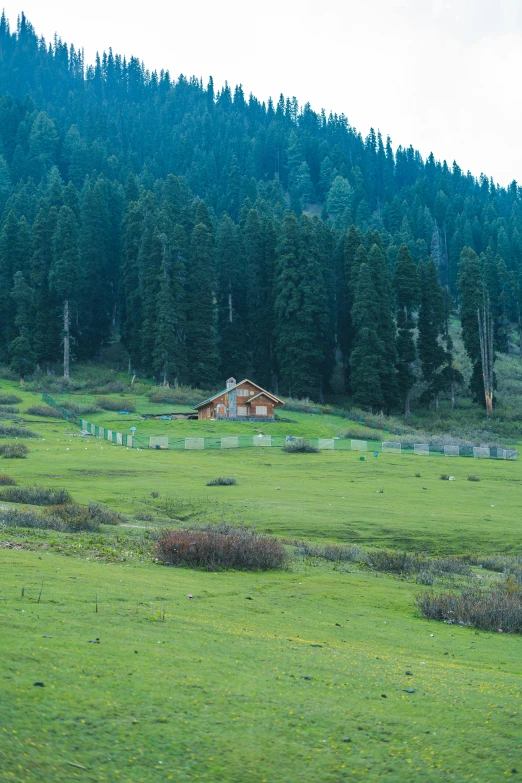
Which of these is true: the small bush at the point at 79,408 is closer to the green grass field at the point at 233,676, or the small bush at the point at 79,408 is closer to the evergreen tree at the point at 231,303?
the evergreen tree at the point at 231,303

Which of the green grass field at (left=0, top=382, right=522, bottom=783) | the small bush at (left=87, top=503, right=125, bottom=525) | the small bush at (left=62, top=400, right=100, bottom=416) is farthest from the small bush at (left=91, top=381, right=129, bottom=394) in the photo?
the green grass field at (left=0, top=382, right=522, bottom=783)

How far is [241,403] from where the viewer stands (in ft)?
249

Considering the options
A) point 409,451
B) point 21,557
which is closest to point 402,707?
point 21,557

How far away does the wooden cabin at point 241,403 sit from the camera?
248 feet

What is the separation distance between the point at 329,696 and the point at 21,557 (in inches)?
390

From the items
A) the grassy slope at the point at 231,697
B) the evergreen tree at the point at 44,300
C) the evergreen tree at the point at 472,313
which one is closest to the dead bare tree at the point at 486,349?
the evergreen tree at the point at 472,313

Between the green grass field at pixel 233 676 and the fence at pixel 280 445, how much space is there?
33.2 m

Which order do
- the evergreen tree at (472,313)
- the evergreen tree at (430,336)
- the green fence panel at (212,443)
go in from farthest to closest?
the evergreen tree at (430,336) → the evergreen tree at (472,313) → the green fence panel at (212,443)

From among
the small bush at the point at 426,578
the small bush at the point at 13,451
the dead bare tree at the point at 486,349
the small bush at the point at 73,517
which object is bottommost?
the small bush at the point at 426,578

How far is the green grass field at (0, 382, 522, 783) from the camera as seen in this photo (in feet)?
25.4

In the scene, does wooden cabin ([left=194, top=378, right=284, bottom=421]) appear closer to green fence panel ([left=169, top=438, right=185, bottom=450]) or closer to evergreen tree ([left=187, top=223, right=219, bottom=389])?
evergreen tree ([left=187, top=223, right=219, bottom=389])

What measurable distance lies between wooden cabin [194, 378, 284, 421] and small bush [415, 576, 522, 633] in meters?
57.8

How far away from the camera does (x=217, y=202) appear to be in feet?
530

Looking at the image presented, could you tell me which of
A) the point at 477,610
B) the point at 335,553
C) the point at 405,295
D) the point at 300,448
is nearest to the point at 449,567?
the point at 335,553
